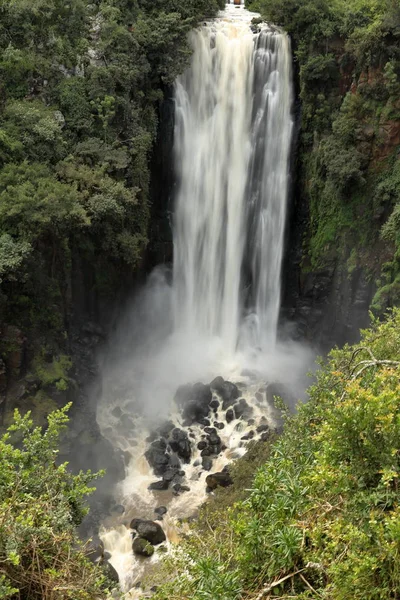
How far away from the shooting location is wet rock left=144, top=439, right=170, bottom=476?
626 inches

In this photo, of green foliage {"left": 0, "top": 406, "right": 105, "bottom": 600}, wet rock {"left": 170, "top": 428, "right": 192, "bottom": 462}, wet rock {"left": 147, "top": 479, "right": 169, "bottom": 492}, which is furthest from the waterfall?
green foliage {"left": 0, "top": 406, "right": 105, "bottom": 600}

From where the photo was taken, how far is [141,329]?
21234 mm

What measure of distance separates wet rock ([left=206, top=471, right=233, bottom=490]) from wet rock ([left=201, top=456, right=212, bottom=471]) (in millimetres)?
742

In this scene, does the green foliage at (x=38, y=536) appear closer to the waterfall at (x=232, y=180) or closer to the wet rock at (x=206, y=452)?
the wet rock at (x=206, y=452)

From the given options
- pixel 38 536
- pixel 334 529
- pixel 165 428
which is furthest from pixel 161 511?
pixel 334 529

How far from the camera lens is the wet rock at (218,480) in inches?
588

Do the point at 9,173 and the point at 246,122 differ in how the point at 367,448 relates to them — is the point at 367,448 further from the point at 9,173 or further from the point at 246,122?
the point at 246,122

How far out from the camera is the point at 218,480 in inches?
590

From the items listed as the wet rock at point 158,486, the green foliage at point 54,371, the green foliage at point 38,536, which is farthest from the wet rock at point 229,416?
the green foliage at point 38,536

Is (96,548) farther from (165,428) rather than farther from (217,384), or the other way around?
(217,384)

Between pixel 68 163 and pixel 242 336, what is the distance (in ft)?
34.5

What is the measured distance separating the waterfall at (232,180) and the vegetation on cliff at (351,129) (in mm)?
1056

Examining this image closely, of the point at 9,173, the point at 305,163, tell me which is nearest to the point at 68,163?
the point at 9,173

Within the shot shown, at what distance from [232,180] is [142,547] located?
14.4 meters
